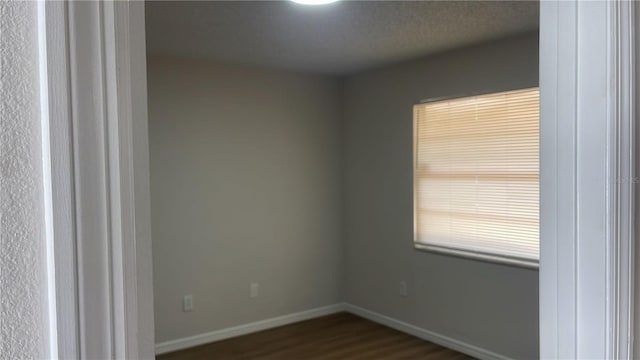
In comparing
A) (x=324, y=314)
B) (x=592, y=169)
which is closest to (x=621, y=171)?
(x=592, y=169)

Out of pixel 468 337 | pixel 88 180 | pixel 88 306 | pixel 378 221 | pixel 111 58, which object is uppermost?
pixel 111 58

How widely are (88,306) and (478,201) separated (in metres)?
3.75

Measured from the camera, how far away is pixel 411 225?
14.4 feet

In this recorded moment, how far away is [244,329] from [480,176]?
97.4 inches

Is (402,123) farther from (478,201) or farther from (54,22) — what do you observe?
(54,22)

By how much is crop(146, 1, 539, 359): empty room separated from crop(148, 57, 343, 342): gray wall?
0.01 metres

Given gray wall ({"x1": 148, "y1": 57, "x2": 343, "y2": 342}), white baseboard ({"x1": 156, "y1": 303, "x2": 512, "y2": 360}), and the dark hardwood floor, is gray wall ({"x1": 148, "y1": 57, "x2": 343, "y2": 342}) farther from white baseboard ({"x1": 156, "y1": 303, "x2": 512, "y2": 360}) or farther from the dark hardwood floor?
the dark hardwood floor

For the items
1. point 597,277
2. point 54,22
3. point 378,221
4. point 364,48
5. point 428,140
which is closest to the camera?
point 54,22

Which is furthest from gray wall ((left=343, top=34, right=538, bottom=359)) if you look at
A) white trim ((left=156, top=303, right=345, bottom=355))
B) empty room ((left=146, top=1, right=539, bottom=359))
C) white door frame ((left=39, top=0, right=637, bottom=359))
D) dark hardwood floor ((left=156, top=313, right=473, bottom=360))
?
white door frame ((left=39, top=0, right=637, bottom=359))

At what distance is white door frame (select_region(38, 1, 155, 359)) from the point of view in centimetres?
43

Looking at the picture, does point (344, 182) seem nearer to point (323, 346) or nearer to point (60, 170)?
point (323, 346)

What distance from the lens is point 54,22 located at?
428 millimetres

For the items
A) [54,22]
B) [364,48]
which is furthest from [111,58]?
[364,48]

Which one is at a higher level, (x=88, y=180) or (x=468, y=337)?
(x=88, y=180)
